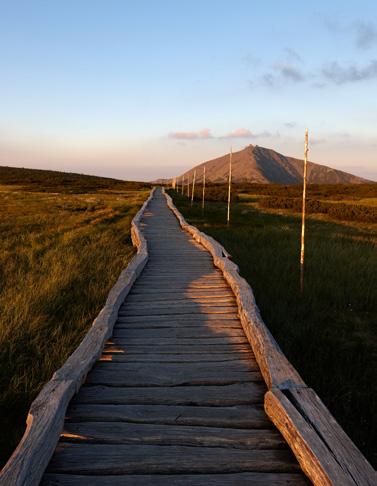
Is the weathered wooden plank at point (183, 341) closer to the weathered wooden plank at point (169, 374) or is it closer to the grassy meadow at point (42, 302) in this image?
the weathered wooden plank at point (169, 374)

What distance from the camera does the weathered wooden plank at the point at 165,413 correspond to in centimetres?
289

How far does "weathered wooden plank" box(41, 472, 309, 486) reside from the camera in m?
2.29

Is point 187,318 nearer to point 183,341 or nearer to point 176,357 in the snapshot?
point 183,341

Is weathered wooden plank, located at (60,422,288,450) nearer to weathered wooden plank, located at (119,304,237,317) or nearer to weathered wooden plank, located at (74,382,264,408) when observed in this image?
weathered wooden plank, located at (74,382,264,408)

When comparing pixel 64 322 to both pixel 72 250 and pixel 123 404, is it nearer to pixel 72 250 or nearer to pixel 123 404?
pixel 123 404

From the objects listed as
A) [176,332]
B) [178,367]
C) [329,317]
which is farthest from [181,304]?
[329,317]

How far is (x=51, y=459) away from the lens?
246 cm

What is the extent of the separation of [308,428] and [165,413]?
1136 millimetres

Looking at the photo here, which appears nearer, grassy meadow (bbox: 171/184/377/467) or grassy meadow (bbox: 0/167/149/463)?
grassy meadow (bbox: 0/167/149/463)

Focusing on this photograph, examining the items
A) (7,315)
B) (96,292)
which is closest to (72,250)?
(96,292)

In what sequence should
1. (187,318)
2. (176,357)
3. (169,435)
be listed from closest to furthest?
(169,435)
(176,357)
(187,318)

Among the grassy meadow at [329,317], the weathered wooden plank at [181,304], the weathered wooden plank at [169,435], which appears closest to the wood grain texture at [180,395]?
the weathered wooden plank at [169,435]

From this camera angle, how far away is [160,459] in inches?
97.7

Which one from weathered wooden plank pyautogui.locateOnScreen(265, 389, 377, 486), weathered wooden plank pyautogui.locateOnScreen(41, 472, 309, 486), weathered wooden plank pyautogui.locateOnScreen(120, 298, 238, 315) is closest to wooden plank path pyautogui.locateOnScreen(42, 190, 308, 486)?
weathered wooden plank pyautogui.locateOnScreen(41, 472, 309, 486)
